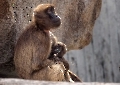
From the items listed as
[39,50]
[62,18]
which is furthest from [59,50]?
[62,18]

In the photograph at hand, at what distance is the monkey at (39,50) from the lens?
24.6 feet

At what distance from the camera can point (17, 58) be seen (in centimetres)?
768

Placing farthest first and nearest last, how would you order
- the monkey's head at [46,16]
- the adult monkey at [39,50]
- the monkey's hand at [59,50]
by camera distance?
the monkey's hand at [59,50]
the monkey's head at [46,16]
the adult monkey at [39,50]

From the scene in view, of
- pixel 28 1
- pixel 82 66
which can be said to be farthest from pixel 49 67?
pixel 82 66

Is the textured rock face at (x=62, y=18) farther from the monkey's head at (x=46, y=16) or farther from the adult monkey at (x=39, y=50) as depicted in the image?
the monkey's head at (x=46, y=16)

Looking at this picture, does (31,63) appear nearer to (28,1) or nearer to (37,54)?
(37,54)

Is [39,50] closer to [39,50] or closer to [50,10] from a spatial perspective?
[39,50]

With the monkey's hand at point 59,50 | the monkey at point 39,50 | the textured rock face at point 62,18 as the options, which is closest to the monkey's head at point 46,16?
the monkey at point 39,50

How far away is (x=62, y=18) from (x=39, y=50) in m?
2.05

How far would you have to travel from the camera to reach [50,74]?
7.57 metres

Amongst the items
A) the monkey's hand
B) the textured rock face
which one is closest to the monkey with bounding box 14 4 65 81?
the monkey's hand

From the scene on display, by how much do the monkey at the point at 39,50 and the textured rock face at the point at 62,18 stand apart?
0.42 m

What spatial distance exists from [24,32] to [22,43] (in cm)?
19

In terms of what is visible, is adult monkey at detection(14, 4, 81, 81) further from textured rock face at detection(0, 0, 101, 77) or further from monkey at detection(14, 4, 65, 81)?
textured rock face at detection(0, 0, 101, 77)
